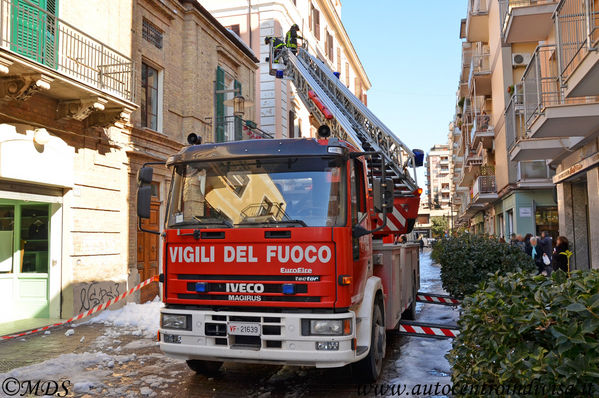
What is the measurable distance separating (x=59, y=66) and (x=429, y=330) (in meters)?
8.05

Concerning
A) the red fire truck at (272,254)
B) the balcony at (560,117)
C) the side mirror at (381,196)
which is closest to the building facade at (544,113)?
the balcony at (560,117)

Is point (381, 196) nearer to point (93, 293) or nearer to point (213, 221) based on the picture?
point (213, 221)

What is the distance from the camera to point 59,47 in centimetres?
932

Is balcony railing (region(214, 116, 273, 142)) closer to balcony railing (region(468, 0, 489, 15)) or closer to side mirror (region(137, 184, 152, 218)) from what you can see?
side mirror (region(137, 184, 152, 218))

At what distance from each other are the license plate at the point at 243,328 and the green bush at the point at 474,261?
4.98 meters

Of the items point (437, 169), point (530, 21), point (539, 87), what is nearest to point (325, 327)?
point (539, 87)

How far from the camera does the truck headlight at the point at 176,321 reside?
4.91 meters

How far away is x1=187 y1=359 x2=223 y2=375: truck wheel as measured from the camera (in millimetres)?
5743

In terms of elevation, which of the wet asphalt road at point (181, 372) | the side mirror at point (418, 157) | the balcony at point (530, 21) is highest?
the balcony at point (530, 21)

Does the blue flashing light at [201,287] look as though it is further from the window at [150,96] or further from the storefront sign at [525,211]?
the storefront sign at [525,211]

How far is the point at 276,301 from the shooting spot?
4664 millimetres

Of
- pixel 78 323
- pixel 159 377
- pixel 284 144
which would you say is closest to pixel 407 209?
pixel 284 144

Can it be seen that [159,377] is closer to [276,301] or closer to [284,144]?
[276,301]

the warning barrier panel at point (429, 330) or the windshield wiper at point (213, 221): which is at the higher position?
the windshield wiper at point (213, 221)
